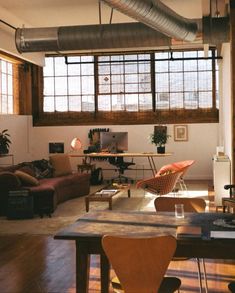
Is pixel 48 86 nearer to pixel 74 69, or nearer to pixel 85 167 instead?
pixel 74 69

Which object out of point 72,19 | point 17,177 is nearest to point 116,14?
point 72,19

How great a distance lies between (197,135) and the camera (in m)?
13.0

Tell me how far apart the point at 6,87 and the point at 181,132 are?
5105 millimetres

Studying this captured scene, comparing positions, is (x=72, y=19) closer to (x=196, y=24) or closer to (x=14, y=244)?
(x=196, y=24)

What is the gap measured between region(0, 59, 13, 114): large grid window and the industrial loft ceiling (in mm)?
2788

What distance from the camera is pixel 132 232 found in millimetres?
3148

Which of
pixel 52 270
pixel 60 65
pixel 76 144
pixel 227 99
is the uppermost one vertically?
pixel 60 65

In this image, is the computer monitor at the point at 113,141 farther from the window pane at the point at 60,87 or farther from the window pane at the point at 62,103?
the window pane at the point at 60,87

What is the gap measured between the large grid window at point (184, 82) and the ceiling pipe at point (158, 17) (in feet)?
17.5

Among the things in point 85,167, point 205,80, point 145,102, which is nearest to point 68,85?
point 145,102

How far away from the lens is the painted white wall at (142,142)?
12.9 meters

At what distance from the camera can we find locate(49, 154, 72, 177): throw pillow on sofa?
10375 millimetres

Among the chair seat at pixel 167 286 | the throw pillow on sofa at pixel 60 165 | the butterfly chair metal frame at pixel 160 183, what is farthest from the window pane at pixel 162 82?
the chair seat at pixel 167 286

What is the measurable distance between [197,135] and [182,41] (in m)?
5.38
